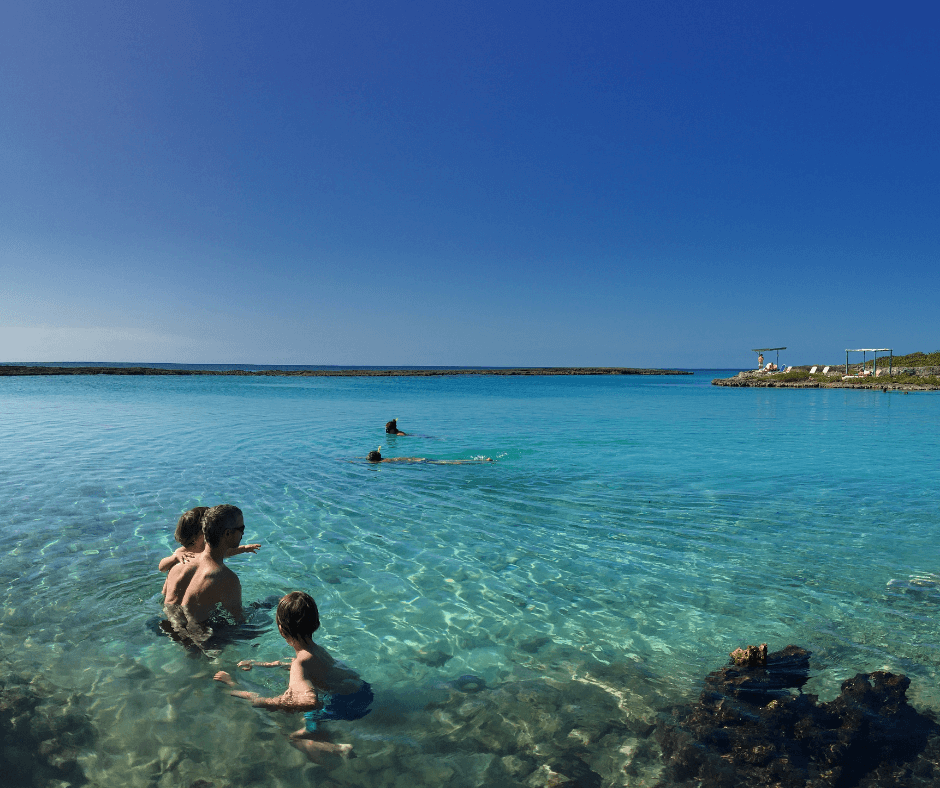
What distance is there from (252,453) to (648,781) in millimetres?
15976

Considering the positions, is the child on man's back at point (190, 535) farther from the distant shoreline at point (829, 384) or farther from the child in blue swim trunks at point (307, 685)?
the distant shoreline at point (829, 384)

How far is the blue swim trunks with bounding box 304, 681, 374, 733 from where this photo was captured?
14.0 ft

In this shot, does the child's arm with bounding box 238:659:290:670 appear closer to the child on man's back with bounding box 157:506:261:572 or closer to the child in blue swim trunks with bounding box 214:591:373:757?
the child in blue swim trunks with bounding box 214:591:373:757

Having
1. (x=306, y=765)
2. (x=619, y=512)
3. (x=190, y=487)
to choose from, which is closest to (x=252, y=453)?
(x=190, y=487)

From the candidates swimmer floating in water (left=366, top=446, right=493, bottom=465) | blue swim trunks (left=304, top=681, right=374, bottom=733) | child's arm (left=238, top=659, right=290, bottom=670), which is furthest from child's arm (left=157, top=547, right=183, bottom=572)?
swimmer floating in water (left=366, top=446, right=493, bottom=465)

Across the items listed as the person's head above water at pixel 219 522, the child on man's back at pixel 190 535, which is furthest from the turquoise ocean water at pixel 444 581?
the person's head above water at pixel 219 522

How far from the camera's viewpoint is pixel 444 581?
7.13 m

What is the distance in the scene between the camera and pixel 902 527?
955 cm

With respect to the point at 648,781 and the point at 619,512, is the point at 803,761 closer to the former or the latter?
the point at 648,781

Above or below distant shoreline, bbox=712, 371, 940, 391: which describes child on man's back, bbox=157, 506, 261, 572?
below

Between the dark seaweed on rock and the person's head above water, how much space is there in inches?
162

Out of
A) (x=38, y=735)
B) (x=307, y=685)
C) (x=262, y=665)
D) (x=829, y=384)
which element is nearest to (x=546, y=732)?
(x=307, y=685)

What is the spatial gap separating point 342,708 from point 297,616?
833mm

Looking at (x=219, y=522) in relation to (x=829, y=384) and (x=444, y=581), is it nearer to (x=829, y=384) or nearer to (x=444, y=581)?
(x=444, y=581)
